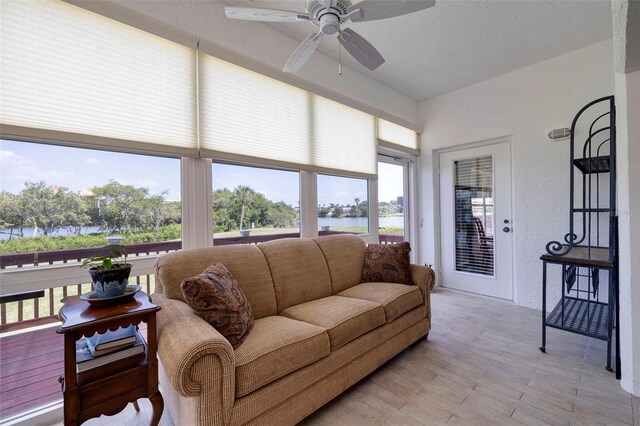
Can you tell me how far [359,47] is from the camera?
1820mm

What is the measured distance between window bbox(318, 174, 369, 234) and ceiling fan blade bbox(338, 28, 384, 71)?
1461mm

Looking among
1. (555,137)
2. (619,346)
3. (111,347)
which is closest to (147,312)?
(111,347)

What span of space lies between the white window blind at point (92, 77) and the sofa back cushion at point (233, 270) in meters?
0.82

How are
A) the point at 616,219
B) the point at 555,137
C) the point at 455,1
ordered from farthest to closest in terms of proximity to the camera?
the point at 555,137 → the point at 455,1 → the point at 616,219

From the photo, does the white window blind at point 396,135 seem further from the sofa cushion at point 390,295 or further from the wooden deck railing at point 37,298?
the wooden deck railing at point 37,298

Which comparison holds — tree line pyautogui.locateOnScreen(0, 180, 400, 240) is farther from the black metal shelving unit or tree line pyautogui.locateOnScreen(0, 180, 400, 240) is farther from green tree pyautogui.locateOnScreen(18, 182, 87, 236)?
the black metal shelving unit

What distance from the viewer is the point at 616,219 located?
2.12 m

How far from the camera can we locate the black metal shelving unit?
2125 mm

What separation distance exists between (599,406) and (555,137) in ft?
8.72

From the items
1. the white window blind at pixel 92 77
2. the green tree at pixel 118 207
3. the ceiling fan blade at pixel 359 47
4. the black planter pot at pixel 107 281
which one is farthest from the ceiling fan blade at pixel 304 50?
the black planter pot at pixel 107 281

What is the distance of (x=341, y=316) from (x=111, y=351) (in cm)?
127

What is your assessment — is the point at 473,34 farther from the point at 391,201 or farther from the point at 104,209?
the point at 104,209

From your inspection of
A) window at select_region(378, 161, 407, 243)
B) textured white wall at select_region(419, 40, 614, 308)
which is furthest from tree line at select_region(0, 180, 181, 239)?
textured white wall at select_region(419, 40, 614, 308)

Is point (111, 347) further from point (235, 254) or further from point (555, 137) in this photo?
point (555, 137)
